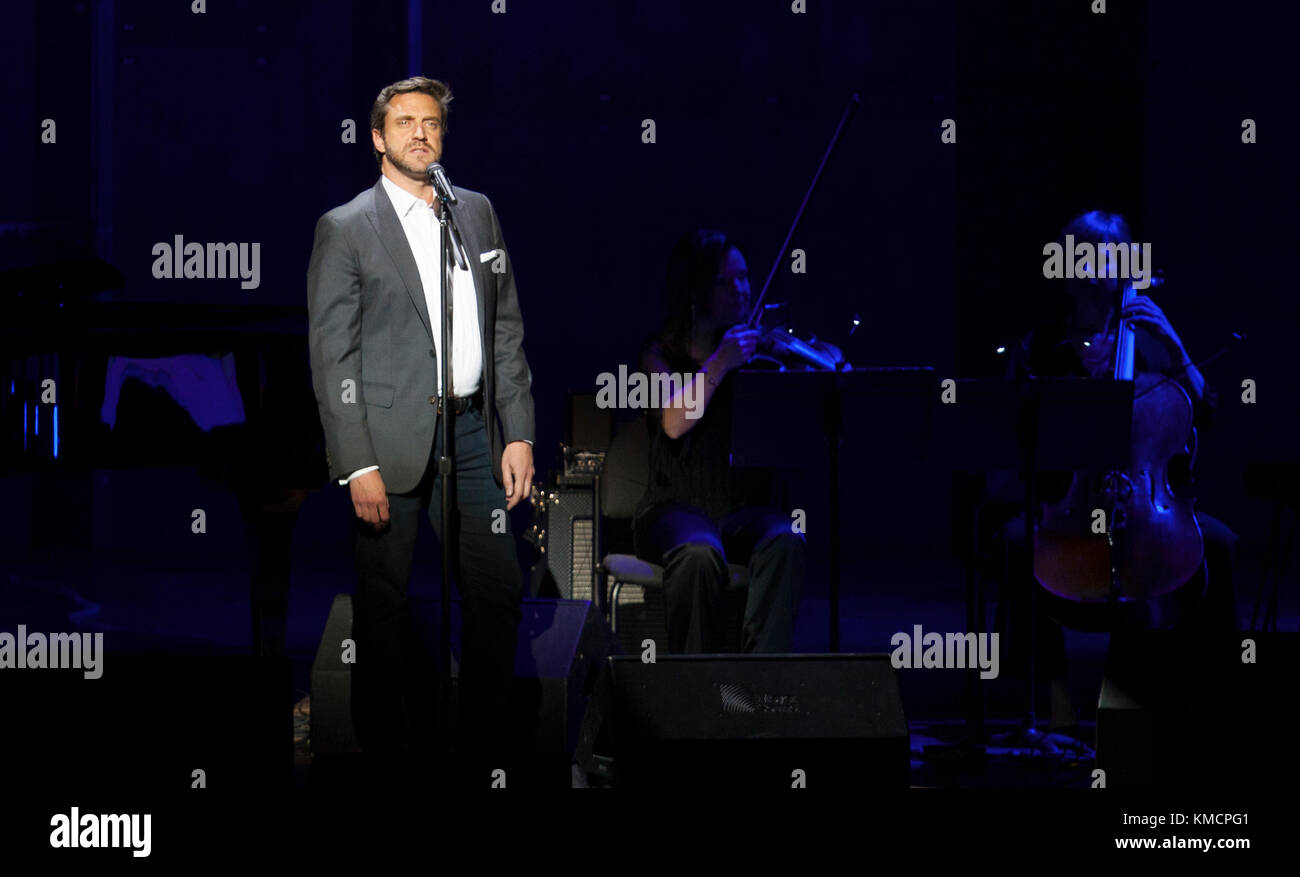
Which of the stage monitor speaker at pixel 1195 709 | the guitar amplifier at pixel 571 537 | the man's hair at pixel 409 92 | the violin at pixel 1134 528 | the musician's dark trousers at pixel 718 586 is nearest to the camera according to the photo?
the stage monitor speaker at pixel 1195 709

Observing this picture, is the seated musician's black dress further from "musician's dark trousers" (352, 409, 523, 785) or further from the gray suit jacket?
the gray suit jacket

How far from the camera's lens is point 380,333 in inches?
119

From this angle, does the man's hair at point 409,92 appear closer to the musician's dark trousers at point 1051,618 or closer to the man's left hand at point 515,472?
the man's left hand at point 515,472

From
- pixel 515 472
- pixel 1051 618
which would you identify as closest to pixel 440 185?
pixel 515 472

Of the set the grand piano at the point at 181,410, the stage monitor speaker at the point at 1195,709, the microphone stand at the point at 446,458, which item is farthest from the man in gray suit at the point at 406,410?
the stage monitor speaker at the point at 1195,709

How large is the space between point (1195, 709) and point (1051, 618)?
1.09 metres

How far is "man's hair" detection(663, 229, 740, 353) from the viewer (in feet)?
13.4

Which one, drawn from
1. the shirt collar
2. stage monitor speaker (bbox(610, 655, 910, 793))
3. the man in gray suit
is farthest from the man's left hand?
the shirt collar

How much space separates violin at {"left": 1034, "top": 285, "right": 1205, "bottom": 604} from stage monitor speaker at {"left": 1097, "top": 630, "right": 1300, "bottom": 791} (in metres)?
0.82

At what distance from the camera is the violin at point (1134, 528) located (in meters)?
3.68

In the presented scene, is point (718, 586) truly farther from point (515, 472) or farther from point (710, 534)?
point (515, 472)

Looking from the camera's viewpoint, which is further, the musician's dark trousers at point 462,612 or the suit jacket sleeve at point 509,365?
the suit jacket sleeve at point 509,365

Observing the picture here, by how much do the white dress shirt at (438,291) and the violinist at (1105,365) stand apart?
1.48 metres
